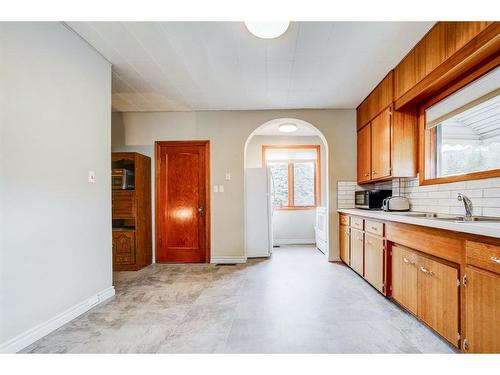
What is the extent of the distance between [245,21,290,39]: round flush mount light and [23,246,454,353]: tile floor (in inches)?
95.7

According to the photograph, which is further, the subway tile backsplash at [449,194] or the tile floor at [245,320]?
the subway tile backsplash at [449,194]

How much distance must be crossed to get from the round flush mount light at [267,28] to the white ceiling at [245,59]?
9 cm

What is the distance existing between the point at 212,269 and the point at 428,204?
9.50 ft

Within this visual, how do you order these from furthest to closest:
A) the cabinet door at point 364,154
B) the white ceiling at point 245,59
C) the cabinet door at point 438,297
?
the cabinet door at point 364,154, the white ceiling at point 245,59, the cabinet door at point 438,297

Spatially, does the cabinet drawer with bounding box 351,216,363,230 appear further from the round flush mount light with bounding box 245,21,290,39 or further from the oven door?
the round flush mount light with bounding box 245,21,290,39

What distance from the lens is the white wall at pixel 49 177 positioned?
175cm

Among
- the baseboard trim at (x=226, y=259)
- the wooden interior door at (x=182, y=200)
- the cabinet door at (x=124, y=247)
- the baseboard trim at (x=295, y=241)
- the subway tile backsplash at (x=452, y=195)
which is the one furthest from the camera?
the baseboard trim at (x=295, y=241)

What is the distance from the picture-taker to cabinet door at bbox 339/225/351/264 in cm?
386

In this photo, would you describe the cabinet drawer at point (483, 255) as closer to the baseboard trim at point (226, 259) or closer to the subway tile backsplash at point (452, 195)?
the subway tile backsplash at point (452, 195)

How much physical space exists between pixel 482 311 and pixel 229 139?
365 cm

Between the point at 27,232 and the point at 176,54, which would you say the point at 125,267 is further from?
the point at 176,54

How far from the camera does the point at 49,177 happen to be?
2059 millimetres

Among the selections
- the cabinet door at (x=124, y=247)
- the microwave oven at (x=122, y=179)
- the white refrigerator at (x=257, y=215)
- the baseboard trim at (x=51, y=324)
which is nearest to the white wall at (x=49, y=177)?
the baseboard trim at (x=51, y=324)
